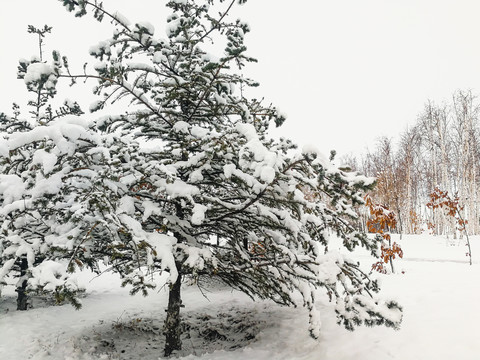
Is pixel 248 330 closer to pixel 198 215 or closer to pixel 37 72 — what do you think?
pixel 198 215

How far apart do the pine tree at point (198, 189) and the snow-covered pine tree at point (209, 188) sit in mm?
15

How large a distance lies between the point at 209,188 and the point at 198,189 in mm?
1639

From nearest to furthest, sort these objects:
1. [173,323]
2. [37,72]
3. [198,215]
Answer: [37,72]
[198,215]
[173,323]

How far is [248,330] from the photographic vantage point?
5.28 metres

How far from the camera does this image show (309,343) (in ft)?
13.3

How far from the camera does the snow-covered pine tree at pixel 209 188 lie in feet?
9.80

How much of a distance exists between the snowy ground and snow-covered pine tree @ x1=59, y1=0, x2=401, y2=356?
0.57m

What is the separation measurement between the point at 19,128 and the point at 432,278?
10.4 m

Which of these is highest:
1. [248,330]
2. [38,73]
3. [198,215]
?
[38,73]

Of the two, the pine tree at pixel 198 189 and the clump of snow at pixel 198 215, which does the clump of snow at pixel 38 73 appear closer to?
the pine tree at pixel 198 189

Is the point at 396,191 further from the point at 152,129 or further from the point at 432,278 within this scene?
the point at 152,129

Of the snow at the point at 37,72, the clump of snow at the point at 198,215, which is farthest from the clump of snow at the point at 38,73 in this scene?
the clump of snow at the point at 198,215

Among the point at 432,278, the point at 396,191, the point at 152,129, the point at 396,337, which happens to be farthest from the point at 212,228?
the point at 396,191

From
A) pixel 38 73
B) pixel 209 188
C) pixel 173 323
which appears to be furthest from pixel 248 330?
pixel 38 73
